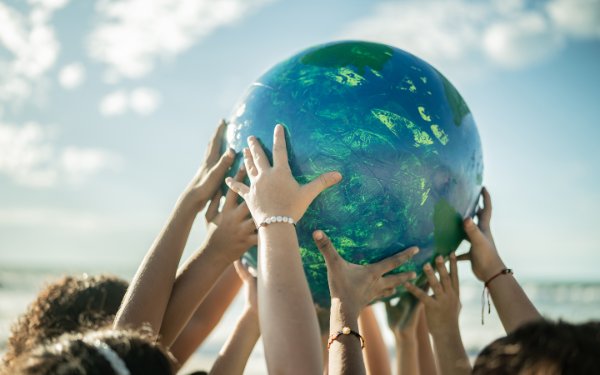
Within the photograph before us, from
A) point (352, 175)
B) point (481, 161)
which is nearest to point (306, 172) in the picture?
point (352, 175)

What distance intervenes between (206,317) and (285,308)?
1.82m

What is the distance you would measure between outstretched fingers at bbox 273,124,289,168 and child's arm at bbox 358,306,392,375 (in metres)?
1.56

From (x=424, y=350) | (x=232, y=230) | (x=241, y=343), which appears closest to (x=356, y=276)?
(x=232, y=230)

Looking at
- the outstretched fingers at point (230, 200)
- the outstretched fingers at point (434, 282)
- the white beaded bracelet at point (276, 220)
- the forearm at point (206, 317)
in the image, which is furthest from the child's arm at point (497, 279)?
the forearm at point (206, 317)

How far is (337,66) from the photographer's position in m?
2.95

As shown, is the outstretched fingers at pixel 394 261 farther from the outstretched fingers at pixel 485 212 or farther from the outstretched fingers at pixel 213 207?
the outstretched fingers at pixel 213 207

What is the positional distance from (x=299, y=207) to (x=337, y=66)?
86 cm

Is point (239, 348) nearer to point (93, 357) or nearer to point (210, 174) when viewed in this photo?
point (210, 174)

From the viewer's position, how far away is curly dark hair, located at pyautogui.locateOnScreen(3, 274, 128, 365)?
2.73m

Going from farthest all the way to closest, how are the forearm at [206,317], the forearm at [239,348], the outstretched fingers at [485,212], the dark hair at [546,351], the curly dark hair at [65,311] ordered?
the forearm at [206,317] < the outstretched fingers at [485,212] < the forearm at [239,348] < the curly dark hair at [65,311] < the dark hair at [546,351]

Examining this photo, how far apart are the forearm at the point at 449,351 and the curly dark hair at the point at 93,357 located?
1541 millimetres

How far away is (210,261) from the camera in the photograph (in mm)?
3020

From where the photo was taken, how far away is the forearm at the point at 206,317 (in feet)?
12.2

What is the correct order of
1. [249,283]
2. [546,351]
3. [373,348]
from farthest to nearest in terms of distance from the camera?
[373,348], [249,283], [546,351]
